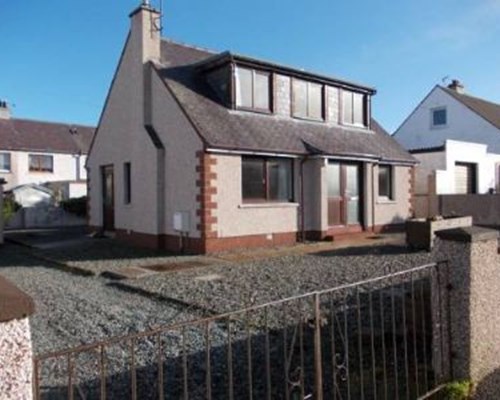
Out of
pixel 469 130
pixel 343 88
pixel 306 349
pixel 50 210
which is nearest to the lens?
pixel 306 349

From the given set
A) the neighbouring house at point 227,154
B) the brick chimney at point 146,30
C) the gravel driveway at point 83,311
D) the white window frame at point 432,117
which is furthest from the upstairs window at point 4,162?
the white window frame at point 432,117

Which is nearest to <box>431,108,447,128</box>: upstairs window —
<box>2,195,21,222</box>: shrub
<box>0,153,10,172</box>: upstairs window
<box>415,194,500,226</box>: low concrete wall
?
<box>415,194,500,226</box>: low concrete wall

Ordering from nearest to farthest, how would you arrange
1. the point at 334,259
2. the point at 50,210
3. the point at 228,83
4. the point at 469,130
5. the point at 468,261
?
the point at 468,261 < the point at 334,259 < the point at 228,83 < the point at 50,210 < the point at 469,130

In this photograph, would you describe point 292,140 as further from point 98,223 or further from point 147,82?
point 98,223

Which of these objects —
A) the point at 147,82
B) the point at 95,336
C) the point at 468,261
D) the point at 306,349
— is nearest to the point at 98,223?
the point at 147,82

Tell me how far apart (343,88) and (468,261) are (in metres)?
15.3

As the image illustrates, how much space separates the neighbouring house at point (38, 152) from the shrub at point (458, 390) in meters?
30.2

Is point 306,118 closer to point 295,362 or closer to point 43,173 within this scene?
point 295,362

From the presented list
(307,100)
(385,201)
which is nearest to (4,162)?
(307,100)

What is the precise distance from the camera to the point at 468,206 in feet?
71.9

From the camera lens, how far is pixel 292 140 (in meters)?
15.8

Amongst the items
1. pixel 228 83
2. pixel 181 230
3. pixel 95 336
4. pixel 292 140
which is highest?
pixel 228 83

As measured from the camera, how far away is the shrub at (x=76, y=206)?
27.8m

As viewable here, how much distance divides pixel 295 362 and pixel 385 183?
15.2m
